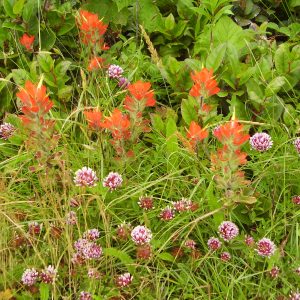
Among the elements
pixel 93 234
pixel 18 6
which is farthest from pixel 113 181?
pixel 18 6

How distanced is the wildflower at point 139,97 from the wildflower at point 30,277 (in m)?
0.68

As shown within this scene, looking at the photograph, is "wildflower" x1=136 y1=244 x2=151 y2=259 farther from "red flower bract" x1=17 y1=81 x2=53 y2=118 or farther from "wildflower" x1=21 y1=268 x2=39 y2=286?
"red flower bract" x1=17 y1=81 x2=53 y2=118

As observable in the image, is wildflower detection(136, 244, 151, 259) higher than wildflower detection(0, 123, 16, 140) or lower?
higher

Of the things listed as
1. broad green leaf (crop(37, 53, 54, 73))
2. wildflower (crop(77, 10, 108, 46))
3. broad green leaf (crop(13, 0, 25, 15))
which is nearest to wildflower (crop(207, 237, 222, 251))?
wildflower (crop(77, 10, 108, 46))

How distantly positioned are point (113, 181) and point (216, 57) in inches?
32.7

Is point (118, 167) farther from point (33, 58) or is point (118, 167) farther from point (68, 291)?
point (33, 58)

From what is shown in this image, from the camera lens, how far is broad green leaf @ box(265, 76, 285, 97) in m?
2.72

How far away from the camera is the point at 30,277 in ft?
7.06

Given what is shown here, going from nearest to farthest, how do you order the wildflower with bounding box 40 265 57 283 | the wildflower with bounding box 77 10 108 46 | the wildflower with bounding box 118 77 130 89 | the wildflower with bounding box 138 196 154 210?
the wildflower with bounding box 40 265 57 283
the wildflower with bounding box 138 196 154 210
the wildflower with bounding box 77 10 108 46
the wildflower with bounding box 118 77 130 89

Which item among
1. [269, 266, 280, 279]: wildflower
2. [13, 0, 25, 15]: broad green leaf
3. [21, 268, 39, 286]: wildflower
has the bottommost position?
[21, 268, 39, 286]: wildflower

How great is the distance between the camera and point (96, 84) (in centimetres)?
296

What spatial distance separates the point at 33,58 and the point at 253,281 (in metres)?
1.59

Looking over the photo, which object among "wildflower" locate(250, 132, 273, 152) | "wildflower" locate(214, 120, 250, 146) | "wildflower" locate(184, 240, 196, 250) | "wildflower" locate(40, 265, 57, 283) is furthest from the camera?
"wildflower" locate(250, 132, 273, 152)

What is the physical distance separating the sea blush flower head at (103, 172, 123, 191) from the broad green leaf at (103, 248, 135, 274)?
247mm
